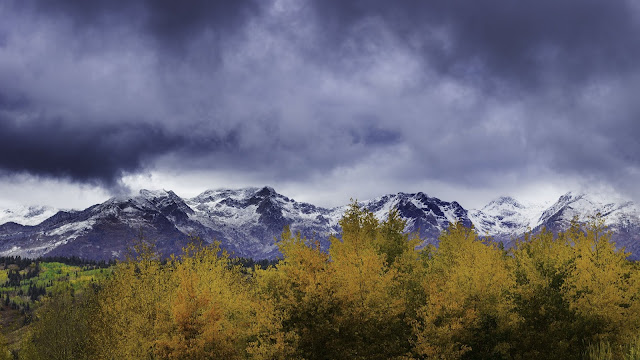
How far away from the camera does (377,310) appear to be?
4278cm

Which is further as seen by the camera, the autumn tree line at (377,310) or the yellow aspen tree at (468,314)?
the yellow aspen tree at (468,314)

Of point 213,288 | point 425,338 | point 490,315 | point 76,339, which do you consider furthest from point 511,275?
point 76,339

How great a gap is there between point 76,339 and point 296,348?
1790 inches

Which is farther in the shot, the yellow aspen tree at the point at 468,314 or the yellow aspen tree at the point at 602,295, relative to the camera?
the yellow aspen tree at the point at 602,295

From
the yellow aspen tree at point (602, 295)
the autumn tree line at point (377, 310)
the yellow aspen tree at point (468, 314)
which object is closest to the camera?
the autumn tree line at point (377, 310)

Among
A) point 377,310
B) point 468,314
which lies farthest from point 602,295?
point 377,310

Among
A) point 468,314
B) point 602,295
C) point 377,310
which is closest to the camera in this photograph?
point 377,310

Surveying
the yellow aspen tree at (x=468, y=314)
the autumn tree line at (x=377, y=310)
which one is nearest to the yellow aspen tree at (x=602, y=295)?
the autumn tree line at (x=377, y=310)

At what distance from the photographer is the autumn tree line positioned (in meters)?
41.1

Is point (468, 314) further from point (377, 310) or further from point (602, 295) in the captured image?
point (602, 295)

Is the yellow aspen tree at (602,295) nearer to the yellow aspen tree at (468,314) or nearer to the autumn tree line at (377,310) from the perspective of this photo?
the autumn tree line at (377,310)

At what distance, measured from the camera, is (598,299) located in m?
42.9

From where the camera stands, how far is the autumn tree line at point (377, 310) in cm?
4109

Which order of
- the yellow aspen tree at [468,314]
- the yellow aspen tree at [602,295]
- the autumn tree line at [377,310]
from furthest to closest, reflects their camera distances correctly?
the yellow aspen tree at [602,295]
the yellow aspen tree at [468,314]
the autumn tree line at [377,310]
